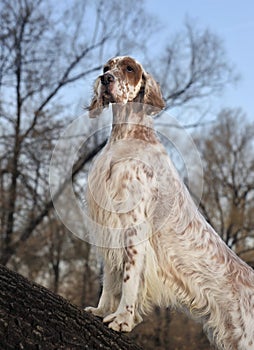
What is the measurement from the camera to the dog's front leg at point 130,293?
12.2 ft

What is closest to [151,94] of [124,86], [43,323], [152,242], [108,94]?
[124,86]

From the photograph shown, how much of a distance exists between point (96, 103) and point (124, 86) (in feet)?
0.83

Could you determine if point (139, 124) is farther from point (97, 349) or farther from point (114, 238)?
point (97, 349)

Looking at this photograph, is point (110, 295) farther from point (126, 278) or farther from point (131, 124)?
point (131, 124)

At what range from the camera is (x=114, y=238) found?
4.07 m

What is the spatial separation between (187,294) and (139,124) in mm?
1302

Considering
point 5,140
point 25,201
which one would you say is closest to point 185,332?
point 25,201

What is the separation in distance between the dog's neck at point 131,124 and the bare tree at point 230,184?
18.1 metres

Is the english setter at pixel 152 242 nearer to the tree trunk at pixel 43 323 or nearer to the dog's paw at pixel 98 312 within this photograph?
the dog's paw at pixel 98 312

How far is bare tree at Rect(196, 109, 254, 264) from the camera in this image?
23.1m

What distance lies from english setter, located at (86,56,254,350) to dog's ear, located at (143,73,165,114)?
87 millimetres

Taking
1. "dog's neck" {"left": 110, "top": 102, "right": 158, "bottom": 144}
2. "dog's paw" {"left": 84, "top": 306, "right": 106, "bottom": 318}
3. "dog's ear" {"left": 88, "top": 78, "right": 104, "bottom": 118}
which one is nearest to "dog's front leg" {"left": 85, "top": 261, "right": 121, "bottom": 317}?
"dog's paw" {"left": 84, "top": 306, "right": 106, "bottom": 318}

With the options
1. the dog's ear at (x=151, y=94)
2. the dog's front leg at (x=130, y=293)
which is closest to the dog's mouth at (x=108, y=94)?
the dog's ear at (x=151, y=94)

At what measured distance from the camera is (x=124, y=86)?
13.8ft
